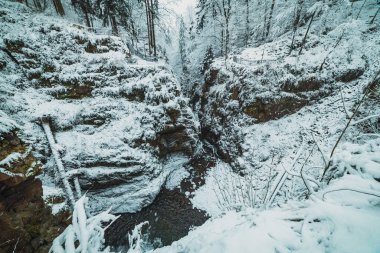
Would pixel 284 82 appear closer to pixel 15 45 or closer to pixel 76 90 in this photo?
pixel 76 90

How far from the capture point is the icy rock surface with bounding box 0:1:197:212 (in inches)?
279

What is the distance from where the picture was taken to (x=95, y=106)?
8.10 metres

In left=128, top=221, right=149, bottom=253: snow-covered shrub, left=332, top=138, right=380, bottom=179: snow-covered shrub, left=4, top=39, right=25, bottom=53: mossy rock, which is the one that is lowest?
left=128, top=221, right=149, bottom=253: snow-covered shrub

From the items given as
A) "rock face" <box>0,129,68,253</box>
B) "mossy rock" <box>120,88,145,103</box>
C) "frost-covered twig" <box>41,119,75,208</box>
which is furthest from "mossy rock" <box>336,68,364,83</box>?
"frost-covered twig" <box>41,119,75,208</box>

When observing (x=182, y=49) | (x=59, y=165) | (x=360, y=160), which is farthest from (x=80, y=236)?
(x=182, y=49)

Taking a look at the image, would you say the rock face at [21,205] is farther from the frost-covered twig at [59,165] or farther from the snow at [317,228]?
the snow at [317,228]

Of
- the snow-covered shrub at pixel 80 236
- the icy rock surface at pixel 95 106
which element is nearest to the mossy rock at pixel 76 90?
the icy rock surface at pixel 95 106

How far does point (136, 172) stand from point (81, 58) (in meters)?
6.25

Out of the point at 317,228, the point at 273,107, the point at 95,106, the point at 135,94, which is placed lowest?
the point at 273,107

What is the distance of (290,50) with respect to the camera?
11195 millimetres

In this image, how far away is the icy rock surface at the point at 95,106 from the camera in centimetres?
709

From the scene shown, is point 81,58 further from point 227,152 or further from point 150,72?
point 227,152

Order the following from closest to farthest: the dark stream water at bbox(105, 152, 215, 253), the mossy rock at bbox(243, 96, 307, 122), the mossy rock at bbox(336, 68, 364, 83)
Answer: the dark stream water at bbox(105, 152, 215, 253), the mossy rock at bbox(336, 68, 364, 83), the mossy rock at bbox(243, 96, 307, 122)

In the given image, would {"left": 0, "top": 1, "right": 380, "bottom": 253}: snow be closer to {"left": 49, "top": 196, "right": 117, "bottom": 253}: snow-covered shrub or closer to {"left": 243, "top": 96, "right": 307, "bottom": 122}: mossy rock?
{"left": 243, "top": 96, "right": 307, "bottom": 122}: mossy rock
